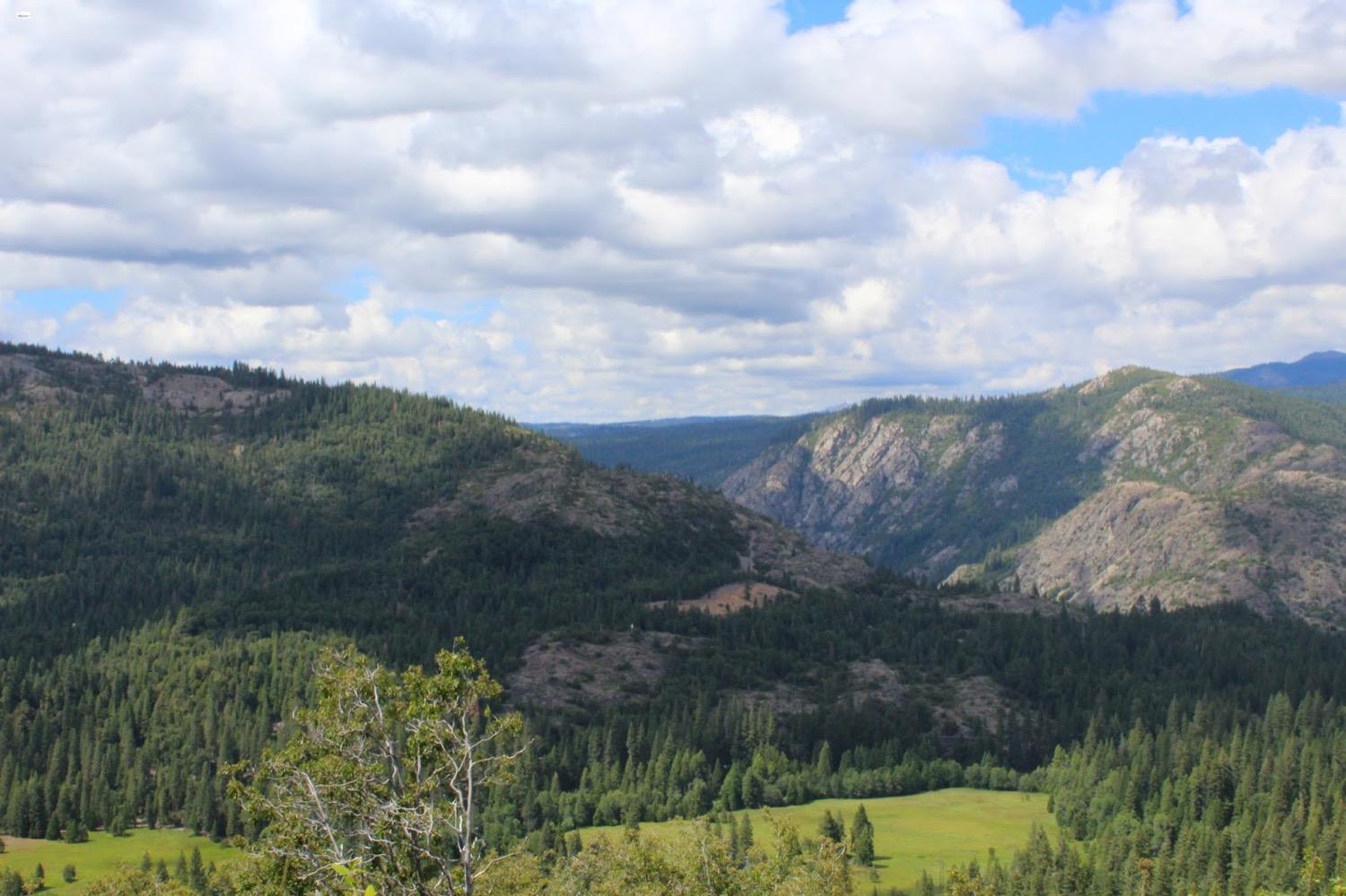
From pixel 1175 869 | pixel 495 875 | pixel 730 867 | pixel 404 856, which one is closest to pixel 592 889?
pixel 730 867

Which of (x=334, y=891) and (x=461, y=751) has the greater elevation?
(x=461, y=751)

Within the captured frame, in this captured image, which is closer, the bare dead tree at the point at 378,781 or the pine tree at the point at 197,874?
the bare dead tree at the point at 378,781

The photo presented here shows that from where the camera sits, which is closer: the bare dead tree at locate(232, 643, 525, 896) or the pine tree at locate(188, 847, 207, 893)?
the bare dead tree at locate(232, 643, 525, 896)

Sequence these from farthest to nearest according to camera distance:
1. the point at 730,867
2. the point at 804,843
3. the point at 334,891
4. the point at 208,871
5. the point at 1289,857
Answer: the point at 1289,857, the point at 208,871, the point at 804,843, the point at 730,867, the point at 334,891

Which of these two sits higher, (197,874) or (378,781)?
(378,781)

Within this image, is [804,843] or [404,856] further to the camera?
[804,843]

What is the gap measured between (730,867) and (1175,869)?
138m

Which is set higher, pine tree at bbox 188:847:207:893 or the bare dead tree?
the bare dead tree

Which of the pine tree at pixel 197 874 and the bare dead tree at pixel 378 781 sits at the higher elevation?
the bare dead tree at pixel 378 781

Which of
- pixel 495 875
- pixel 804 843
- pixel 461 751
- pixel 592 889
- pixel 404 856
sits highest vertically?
pixel 461 751

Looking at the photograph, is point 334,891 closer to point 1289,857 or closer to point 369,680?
point 369,680

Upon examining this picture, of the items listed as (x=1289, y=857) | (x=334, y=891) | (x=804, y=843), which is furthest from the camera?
(x=1289, y=857)

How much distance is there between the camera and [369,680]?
53688 millimetres

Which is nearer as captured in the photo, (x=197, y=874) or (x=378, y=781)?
(x=378, y=781)
